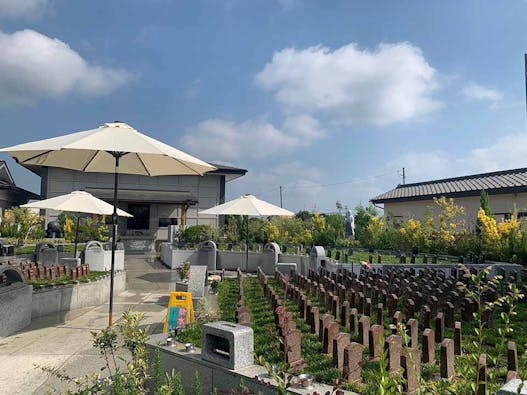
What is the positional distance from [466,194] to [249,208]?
13.7 m

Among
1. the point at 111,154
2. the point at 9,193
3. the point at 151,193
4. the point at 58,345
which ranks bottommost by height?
the point at 58,345

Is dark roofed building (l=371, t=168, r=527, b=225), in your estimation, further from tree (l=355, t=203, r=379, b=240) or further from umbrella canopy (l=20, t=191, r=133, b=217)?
umbrella canopy (l=20, t=191, r=133, b=217)

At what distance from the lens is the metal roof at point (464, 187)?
768 inches

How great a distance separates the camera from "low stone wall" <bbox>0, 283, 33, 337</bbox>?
6352 millimetres

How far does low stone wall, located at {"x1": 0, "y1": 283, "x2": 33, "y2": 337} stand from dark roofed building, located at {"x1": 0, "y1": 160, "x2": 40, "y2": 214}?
2622cm

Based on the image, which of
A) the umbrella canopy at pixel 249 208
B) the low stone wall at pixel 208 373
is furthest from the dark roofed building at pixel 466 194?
the low stone wall at pixel 208 373

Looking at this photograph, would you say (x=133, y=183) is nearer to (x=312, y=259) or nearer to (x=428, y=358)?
(x=312, y=259)

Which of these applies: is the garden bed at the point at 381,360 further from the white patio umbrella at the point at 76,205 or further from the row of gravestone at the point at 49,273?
the white patio umbrella at the point at 76,205

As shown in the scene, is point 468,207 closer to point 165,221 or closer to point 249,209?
point 249,209

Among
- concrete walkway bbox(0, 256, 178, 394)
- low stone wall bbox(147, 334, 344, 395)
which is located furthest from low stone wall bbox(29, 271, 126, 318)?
low stone wall bbox(147, 334, 344, 395)

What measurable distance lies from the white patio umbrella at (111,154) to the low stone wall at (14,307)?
1503 mm

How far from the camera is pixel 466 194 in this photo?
21.1 metres

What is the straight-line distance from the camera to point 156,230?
30875 mm

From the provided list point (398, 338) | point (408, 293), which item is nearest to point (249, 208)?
point (408, 293)
